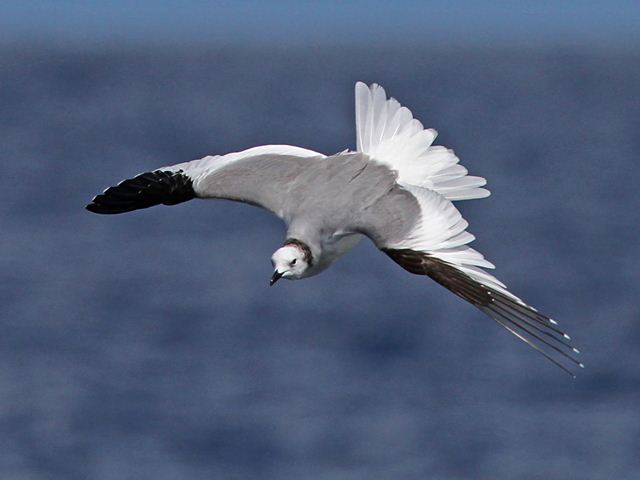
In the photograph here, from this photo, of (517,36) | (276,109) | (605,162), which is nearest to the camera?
(605,162)

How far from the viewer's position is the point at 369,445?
45.6 meters

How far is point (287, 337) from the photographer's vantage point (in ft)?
177

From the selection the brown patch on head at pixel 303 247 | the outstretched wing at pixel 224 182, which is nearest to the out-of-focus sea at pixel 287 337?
the outstretched wing at pixel 224 182

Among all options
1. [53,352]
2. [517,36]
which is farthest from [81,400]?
[517,36]

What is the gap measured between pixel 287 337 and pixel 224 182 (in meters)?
35.2

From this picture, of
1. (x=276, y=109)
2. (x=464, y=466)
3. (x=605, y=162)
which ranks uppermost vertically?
(x=276, y=109)

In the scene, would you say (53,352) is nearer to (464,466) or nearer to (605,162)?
(464,466)

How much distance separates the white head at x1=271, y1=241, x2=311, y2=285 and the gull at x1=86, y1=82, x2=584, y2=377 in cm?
1

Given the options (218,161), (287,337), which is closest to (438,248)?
(218,161)

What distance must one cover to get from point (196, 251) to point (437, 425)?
40.3ft

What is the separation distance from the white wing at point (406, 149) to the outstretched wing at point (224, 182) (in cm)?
67

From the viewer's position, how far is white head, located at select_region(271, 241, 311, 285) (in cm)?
1720

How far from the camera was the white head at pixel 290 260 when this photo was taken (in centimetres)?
1720

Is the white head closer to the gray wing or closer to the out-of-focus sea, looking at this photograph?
the gray wing
